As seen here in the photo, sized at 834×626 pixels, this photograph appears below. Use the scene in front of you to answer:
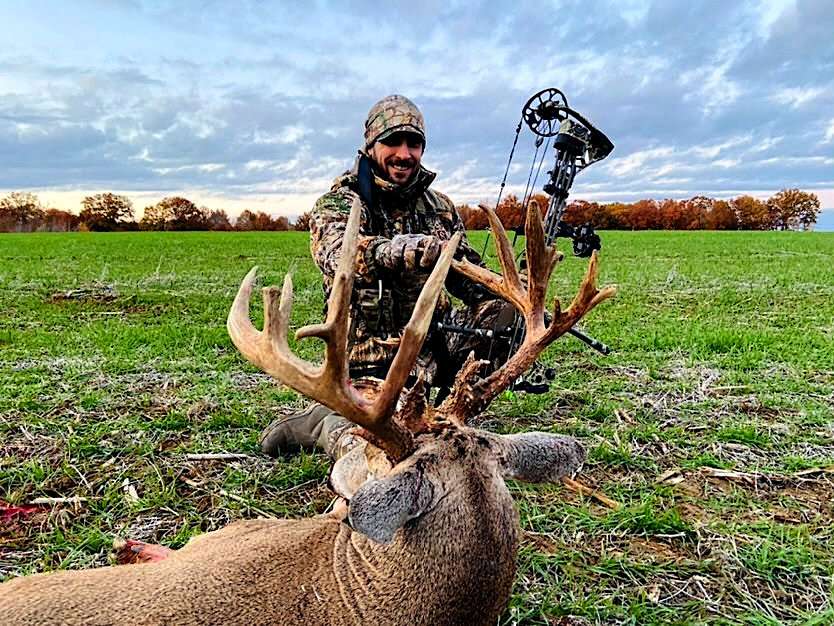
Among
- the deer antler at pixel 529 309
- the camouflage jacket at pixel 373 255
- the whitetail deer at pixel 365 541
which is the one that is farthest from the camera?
the camouflage jacket at pixel 373 255

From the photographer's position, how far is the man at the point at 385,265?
16.4 ft

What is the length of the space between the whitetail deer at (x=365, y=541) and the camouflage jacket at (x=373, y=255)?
2.03m

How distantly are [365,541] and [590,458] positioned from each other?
275 cm

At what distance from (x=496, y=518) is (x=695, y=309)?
1076 cm

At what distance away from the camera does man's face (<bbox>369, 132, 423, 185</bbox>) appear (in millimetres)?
5281

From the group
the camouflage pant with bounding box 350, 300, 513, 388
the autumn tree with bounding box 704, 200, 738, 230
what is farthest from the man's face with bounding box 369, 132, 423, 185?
the autumn tree with bounding box 704, 200, 738, 230

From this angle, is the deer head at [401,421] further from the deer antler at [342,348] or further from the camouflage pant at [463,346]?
the camouflage pant at [463,346]

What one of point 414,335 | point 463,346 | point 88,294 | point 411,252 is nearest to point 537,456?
point 414,335

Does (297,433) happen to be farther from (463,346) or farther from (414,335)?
(414,335)

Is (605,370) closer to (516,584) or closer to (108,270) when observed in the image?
(516,584)

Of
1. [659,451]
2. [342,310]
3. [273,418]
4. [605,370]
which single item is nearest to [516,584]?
[342,310]

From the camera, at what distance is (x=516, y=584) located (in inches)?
138

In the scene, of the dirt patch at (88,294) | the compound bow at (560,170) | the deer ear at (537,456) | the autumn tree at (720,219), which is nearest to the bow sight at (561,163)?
the compound bow at (560,170)

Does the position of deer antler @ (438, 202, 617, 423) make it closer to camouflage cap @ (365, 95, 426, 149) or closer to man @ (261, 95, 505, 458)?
man @ (261, 95, 505, 458)
